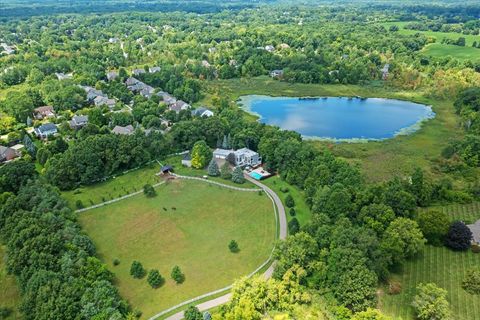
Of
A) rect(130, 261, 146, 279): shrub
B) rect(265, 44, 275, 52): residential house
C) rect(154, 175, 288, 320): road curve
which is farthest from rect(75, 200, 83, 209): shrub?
rect(265, 44, 275, 52): residential house

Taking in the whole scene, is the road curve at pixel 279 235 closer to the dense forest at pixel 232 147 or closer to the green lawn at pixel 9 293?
the dense forest at pixel 232 147

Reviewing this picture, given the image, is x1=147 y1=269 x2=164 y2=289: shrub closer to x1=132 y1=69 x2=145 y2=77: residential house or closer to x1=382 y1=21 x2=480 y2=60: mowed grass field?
x1=132 y1=69 x2=145 y2=77: residential house

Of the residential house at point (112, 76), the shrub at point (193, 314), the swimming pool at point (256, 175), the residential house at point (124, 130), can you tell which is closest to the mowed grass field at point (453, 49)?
the swimming pool at point (256, 175)

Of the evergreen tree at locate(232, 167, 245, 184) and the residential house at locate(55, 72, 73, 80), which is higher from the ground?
the evergreen tree at locate(232, 167, 245, 184)

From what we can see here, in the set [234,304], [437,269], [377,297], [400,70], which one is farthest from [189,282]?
[400,70]

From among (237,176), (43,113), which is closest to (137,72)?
(43,113)

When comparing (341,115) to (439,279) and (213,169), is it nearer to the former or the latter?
(213,169)

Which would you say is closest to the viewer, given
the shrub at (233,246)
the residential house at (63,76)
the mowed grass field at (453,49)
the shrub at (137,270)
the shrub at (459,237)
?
the shrub at (137,270)
